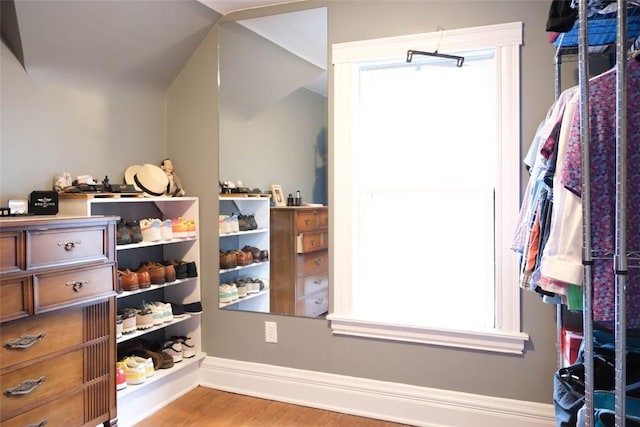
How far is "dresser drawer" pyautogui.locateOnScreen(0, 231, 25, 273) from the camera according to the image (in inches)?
66.0

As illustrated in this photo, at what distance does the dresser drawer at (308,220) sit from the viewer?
2707 millimetres

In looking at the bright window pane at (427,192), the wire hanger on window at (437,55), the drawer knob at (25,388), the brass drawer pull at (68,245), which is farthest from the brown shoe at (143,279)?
the wire hanger on window at (437,55)

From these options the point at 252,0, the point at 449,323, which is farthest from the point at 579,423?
the point at 252,0

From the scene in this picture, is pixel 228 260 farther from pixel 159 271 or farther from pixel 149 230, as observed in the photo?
pixel 149 230

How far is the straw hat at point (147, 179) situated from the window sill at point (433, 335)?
1.22 meters

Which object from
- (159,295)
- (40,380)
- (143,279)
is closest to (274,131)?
(143,279)

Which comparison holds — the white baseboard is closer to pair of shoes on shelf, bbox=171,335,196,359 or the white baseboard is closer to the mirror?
pair of shoes on shelf, bbox=171,335,196,359

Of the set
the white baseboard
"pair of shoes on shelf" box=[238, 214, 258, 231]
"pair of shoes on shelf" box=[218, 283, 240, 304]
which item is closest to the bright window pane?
the white baseboard

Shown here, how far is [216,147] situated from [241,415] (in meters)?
1.55

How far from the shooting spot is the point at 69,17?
2.25 metres

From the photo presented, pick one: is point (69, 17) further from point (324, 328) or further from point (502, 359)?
point (502, 359)

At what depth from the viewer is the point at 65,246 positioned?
1.90 m

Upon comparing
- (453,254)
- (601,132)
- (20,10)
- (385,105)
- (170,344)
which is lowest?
(170,344)

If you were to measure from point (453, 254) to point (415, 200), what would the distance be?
13.7 inches
